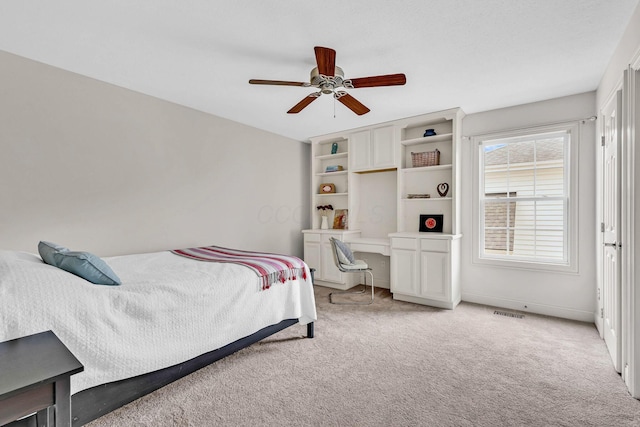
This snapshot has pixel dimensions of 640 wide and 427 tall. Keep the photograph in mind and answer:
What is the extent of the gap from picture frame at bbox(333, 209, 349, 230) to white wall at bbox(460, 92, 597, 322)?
1.76 metres

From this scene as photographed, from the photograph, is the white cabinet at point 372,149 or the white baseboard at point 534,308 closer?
the white baseboard at point 534,308

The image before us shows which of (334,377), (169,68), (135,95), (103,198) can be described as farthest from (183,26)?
(334,377)

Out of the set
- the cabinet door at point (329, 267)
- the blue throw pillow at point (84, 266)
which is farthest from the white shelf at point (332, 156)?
the blue throw pillow at point (84, 266)

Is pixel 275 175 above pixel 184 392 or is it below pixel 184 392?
above

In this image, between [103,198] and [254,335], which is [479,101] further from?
[103,198]

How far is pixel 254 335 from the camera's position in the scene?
240 centimetres

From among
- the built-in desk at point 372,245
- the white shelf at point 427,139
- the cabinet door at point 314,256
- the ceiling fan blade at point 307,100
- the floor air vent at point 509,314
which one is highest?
the ceiling fan blade at point 307,100

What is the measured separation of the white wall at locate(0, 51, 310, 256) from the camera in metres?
2.51

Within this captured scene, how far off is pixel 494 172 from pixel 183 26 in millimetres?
3693

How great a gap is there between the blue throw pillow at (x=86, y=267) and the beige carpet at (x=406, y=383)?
31.4 inches

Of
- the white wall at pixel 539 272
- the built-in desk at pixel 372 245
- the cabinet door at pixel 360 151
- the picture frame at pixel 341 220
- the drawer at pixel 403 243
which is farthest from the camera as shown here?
the picture frame at pixel 341 220

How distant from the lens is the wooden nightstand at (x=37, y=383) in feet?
3.02

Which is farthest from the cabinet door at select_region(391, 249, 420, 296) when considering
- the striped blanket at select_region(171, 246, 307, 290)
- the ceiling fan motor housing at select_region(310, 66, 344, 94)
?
the ceiling fan motor housing at select_region(310, 66, 344, 94)

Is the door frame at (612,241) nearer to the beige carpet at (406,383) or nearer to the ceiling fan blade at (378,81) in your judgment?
the beige carpet at (406,383)
